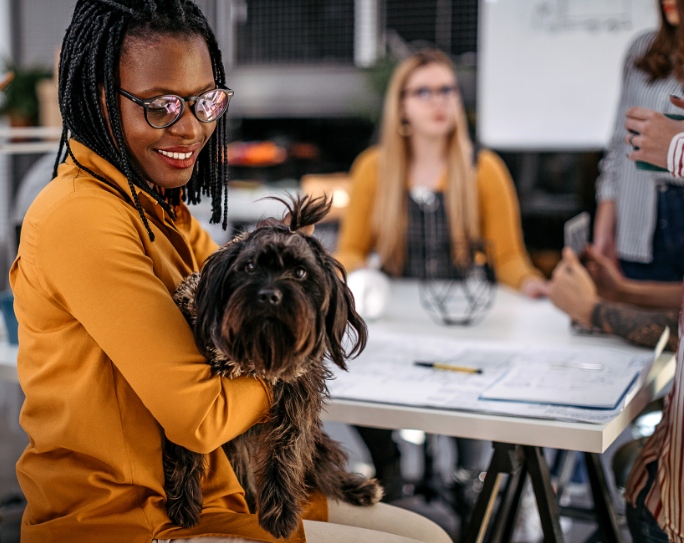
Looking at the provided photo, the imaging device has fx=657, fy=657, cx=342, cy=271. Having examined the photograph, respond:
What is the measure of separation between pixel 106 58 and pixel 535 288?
1761 millimetres

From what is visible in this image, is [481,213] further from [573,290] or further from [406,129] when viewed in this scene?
[573,290]

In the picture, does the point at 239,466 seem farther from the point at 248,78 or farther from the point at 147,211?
the point at 248,78

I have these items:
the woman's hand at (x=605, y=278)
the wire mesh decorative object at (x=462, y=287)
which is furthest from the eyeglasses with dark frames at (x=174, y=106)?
the woman's hand at (x=605, y=278)

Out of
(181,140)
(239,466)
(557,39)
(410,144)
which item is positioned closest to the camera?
(181,140)

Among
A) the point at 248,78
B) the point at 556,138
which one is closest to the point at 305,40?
the point at 248,78

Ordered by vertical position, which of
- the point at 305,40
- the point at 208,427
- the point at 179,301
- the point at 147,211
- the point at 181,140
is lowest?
the point at 208,427

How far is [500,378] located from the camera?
1.47m

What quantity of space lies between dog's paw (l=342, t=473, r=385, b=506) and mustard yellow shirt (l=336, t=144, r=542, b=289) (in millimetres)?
1418

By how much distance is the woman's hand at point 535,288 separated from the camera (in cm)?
237

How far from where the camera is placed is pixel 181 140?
3.69 feet

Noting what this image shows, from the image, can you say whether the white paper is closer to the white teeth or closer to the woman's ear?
the white teeth

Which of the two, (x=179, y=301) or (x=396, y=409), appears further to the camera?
(x=396, y=409)

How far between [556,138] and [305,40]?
208cm

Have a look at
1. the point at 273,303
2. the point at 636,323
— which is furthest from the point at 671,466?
the point at 273,303
